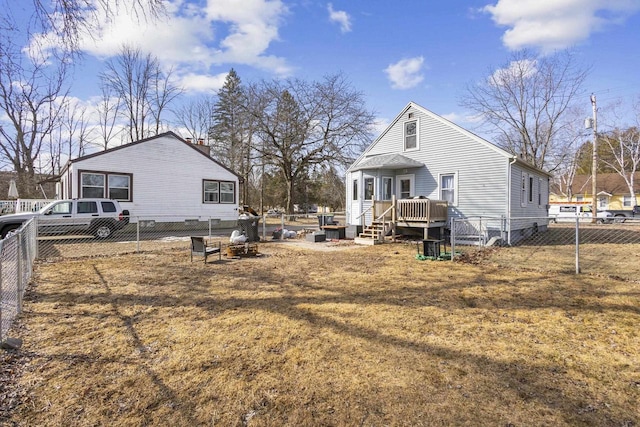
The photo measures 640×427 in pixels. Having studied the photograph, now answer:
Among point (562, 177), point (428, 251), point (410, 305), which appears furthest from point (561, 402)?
point (562, 177)

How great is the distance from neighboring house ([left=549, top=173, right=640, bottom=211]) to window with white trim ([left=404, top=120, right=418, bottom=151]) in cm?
3418

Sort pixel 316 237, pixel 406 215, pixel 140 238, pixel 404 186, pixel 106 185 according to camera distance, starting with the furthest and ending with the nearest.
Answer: pixel 106 185
pixel 404 186
pixel 140 238
pixel 316 237
pixel 406 215

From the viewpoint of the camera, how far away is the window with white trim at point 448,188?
48.8ft

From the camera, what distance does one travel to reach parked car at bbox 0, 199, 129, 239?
12258mm

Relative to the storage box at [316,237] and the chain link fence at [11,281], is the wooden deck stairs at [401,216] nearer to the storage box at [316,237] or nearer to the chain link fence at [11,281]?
the storage box at [316,237]

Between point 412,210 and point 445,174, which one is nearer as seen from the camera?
point 412,210

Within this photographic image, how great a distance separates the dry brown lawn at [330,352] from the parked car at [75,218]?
25.9 feet

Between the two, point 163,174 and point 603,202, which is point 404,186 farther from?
→ point 603,202

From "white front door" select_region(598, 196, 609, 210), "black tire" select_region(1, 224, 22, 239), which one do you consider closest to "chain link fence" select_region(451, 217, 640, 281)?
"black tire" select_region(1, 224, 22, 239)

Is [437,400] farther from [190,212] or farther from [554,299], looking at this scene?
[190,212]

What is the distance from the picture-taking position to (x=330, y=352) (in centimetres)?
372

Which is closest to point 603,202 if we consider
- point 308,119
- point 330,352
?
point 308,119

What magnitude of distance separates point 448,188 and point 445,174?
0.65m

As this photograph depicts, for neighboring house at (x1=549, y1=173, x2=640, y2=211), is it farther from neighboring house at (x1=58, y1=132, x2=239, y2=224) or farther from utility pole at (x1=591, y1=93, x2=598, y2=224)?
neighboring house at (x1=58, y1=132, x2=239, y2=224)
